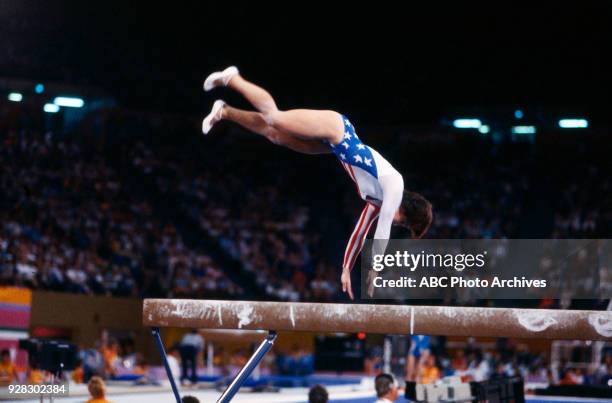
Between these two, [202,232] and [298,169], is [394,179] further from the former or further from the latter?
[298,169]

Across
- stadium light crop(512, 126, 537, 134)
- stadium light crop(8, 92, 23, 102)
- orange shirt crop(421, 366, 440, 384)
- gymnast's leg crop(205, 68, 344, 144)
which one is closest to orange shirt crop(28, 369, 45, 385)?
orange shirt crop(421, 366, 440, 384)

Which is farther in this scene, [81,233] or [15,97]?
[15,97]

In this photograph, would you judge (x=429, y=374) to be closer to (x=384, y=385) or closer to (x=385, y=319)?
(x=384, y=385)

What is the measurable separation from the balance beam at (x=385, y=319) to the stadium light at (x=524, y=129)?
20.1 meters

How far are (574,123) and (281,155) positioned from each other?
8563mm

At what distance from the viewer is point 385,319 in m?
5.23

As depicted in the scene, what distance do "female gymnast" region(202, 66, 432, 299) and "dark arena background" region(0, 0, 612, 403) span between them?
11.3 meters

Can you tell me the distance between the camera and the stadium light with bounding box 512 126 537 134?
960 inches

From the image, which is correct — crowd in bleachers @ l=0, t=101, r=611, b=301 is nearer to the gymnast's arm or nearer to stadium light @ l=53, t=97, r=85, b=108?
stadium light @ l=53, t=97, r=85, b=108

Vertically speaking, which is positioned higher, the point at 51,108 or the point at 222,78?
the point at 51,108

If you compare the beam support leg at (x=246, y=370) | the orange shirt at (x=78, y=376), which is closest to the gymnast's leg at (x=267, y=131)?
the beam support leg at (x=246, y=370)

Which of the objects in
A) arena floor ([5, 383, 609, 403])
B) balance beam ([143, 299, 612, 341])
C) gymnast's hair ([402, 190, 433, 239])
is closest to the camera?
balance beam ([143, 299, 612, 341])

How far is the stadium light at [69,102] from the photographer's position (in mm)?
22797

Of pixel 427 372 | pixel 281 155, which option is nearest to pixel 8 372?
pixel 427 372
